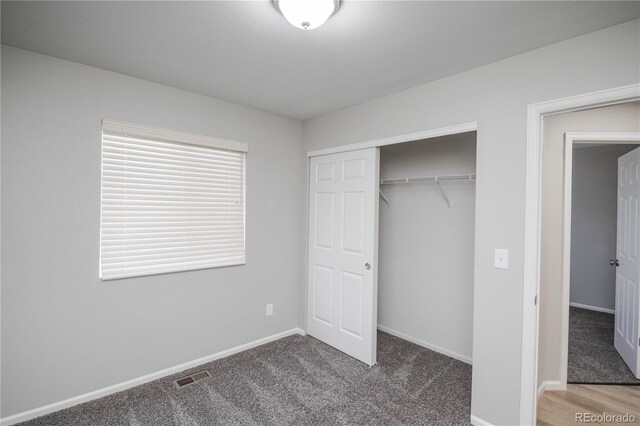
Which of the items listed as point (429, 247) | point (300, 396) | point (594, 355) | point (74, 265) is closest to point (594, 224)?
point (594, 355)

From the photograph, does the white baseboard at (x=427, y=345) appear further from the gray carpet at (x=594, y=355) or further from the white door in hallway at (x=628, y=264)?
the white door in hallway at (x=628, y=264)

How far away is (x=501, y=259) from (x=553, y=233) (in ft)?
3.03

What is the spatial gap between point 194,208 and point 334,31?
1921 mm

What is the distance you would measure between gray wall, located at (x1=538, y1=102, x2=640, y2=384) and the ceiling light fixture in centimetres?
209

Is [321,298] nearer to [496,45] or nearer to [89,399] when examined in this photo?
[89,399]

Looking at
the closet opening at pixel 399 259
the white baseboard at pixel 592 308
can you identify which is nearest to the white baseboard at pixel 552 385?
the closet opening at pixel 399 259

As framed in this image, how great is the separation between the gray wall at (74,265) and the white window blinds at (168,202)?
0.09 m

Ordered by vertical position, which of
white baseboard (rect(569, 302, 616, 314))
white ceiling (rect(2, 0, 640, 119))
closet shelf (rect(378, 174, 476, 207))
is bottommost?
white baseboard (rect(569, 302, 616, 314))

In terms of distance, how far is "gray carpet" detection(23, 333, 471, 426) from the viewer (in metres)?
2.14

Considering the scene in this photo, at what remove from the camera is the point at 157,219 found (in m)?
2.64

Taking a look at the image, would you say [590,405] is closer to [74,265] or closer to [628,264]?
[628,264]

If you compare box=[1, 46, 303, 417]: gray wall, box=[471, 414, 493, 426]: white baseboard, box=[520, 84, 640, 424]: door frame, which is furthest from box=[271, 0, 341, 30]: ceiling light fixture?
box=[471, 414, 493, 426]: white baseboard

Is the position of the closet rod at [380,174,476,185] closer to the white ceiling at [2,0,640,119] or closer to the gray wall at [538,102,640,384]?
the gray wall at [538,102,640,384]

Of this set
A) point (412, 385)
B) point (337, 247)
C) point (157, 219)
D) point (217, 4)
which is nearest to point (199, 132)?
point (157, 219)
